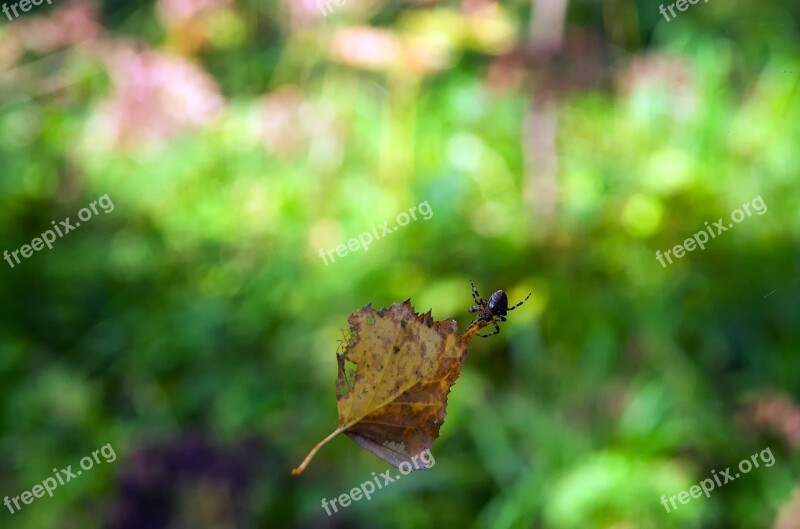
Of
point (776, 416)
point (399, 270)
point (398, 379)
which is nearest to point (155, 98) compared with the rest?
point (399, 270)

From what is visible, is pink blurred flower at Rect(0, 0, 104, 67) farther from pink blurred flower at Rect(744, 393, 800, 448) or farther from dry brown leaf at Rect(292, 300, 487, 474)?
dry brown leaf at Rect(292, 300, 487, 474)

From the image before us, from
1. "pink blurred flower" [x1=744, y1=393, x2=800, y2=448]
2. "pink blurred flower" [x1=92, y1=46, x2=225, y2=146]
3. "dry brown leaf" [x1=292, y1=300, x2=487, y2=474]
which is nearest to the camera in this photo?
"dry brown leaf" [x1=292, y1=300, x2=487, y2=474]

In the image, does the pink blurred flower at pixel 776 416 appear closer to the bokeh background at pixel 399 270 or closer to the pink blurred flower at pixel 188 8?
the bokeh background at pixel 399 270

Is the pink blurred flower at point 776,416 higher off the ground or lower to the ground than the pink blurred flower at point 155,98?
lower

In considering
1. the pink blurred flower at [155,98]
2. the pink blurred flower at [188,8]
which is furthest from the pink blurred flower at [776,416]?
the pink blurred flower at [188,8]

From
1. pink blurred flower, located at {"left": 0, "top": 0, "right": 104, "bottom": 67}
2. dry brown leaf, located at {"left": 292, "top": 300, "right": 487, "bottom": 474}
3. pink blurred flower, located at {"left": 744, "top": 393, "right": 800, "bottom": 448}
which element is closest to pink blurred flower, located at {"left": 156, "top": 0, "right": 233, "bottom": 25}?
pink blurred flower, located at {"left": 0, "top": 0, "right": 104, "bottom": 67}

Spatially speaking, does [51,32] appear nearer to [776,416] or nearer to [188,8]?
[188,8]
